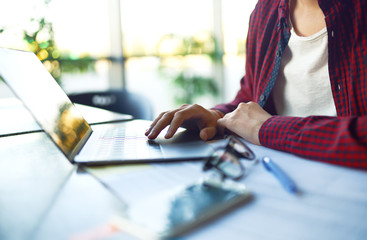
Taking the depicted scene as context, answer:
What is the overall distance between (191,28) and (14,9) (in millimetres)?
2050

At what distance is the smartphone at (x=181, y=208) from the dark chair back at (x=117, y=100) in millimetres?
1447

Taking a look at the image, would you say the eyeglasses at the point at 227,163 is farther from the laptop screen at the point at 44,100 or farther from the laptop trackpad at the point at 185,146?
the laptop screen at the point at 44,100

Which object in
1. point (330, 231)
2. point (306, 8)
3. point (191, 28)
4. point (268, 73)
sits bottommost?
point (330, 231)

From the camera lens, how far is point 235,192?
0.44m

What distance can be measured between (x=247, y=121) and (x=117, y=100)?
4.40ft

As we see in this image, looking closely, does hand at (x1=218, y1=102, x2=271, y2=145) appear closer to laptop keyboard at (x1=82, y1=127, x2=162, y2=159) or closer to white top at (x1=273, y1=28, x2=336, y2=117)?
laptop keyboard at (x1=82, y1=127, x2=162, y2=159)

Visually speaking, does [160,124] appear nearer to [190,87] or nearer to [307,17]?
[307,17]

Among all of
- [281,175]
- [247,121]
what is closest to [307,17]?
[247,121]

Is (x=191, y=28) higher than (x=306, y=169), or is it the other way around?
(x=191, y=28)

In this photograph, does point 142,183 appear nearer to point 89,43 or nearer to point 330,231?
point 330,231

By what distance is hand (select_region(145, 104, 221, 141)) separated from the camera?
0.83 metres

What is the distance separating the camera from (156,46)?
3900mm

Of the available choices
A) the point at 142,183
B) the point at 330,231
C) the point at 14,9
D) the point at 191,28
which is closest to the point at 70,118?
the point at 142,183

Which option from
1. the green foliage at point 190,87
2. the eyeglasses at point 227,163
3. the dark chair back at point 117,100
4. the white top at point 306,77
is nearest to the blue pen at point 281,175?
the eyeglasses at point 227,163
